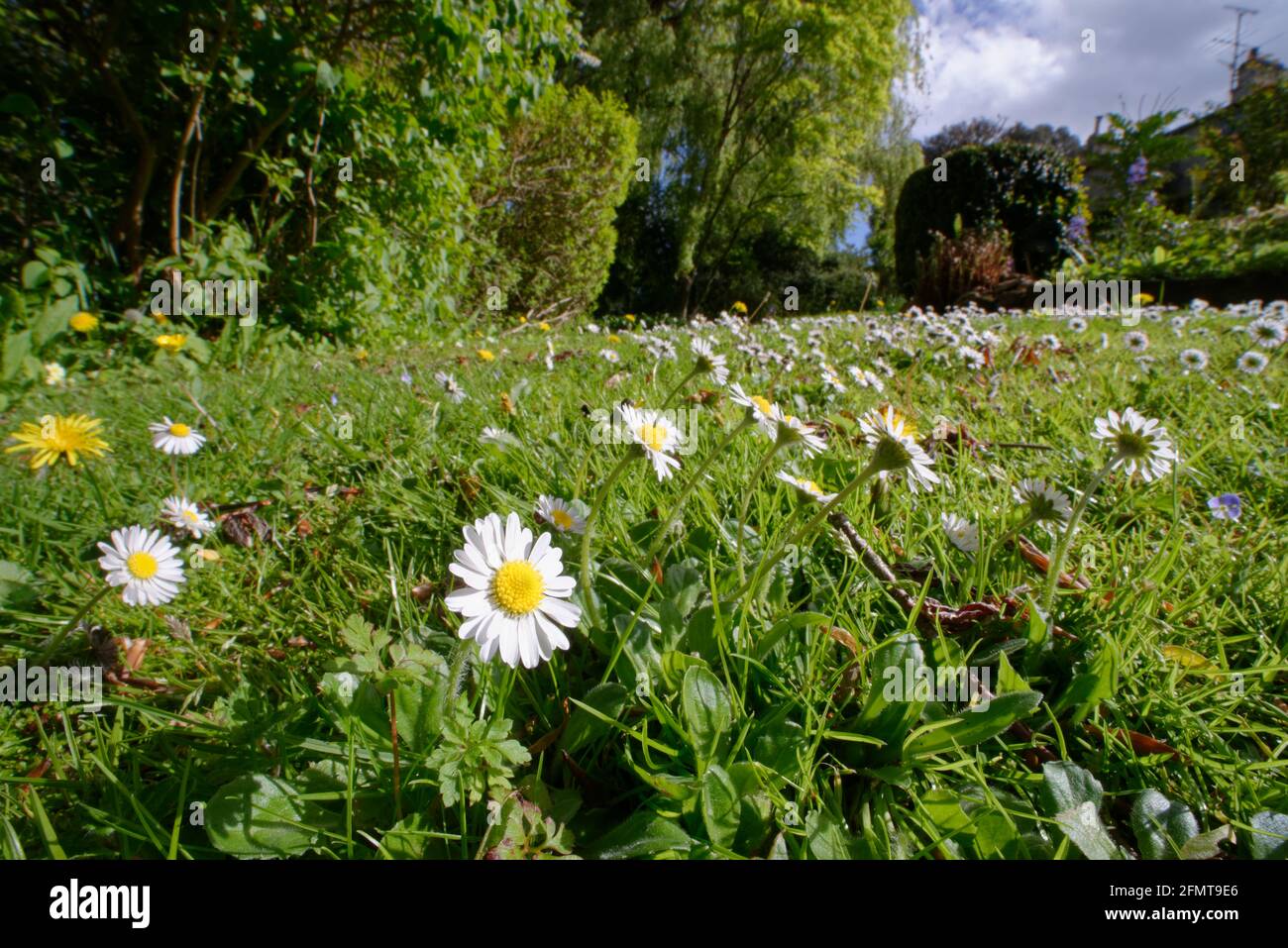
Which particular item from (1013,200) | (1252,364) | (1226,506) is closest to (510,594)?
(1226,506)

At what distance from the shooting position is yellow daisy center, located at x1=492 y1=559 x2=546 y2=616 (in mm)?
760

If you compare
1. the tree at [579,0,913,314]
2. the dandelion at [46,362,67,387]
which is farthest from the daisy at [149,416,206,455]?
the tree at [579,0,913,314]

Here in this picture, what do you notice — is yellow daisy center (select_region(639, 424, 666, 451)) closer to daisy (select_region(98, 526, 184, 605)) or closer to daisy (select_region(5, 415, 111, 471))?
daisy (select_region(98, 526, 184, 605))

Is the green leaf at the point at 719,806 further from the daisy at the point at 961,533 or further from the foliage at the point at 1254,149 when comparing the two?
the foliage at the point at 1254,149

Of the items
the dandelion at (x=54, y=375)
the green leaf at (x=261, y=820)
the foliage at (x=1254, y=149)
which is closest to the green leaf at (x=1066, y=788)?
the green leaf at (x=261, y=820)

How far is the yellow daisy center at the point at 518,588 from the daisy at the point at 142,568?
0.69m

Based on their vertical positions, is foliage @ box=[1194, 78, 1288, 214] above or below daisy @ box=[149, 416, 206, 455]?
above

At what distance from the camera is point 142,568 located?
1.08m

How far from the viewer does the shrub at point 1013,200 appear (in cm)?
855

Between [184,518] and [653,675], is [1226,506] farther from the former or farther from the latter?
[184,518]

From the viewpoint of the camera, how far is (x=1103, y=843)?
2.29 ft

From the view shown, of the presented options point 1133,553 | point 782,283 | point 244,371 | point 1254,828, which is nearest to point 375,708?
point 1254,828

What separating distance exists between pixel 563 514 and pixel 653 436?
248 millimetres

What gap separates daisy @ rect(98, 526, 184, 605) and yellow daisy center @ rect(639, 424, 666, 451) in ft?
2.84
